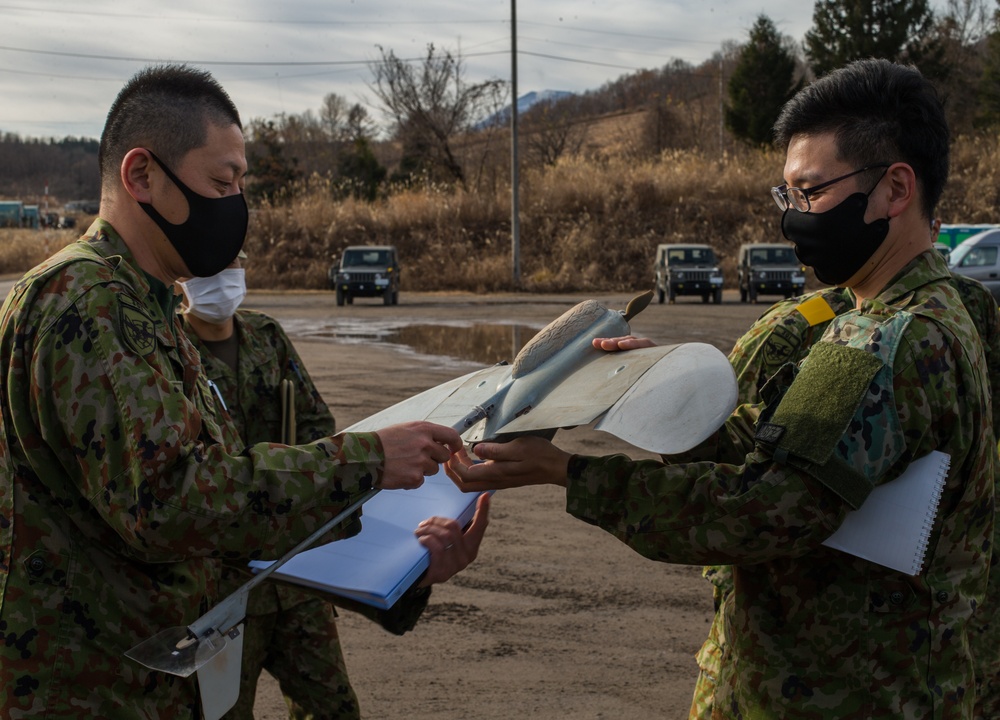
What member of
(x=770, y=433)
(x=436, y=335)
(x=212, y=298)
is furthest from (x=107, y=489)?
(x=436, y=335)

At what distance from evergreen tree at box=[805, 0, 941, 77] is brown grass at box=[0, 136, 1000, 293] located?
500 centimetres

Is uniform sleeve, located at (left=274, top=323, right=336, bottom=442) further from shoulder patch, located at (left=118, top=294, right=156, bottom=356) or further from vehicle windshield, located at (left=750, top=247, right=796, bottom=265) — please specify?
vehicle windshield, located at (left=750, top=247, right=796, bottom=265)

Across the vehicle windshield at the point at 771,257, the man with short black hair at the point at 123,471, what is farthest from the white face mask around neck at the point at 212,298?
the vehicle windshield at the point at 771,257

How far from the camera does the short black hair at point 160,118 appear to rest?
7.36ft

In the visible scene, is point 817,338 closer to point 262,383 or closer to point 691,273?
point 262,383

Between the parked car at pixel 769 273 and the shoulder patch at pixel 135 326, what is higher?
the shoulder patch at pixel 135 326

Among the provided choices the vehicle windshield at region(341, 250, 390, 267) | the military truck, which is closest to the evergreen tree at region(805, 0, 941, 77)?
the vehicle windshield at region(341, 250, 390, 267)

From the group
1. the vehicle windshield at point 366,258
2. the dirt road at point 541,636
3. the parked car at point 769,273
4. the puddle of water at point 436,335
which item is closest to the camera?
the dirt road at point 541,636

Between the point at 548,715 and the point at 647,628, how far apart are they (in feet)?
3.23

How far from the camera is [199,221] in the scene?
90.8 inches

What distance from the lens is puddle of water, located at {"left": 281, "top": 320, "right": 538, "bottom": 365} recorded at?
1580cm

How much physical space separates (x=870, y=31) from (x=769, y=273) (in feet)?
70.9

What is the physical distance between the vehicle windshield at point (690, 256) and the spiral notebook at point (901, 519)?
991 inches

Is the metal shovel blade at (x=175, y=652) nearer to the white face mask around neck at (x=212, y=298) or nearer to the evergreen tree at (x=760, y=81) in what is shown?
the white face mask around neck at (x=212, y=298)
